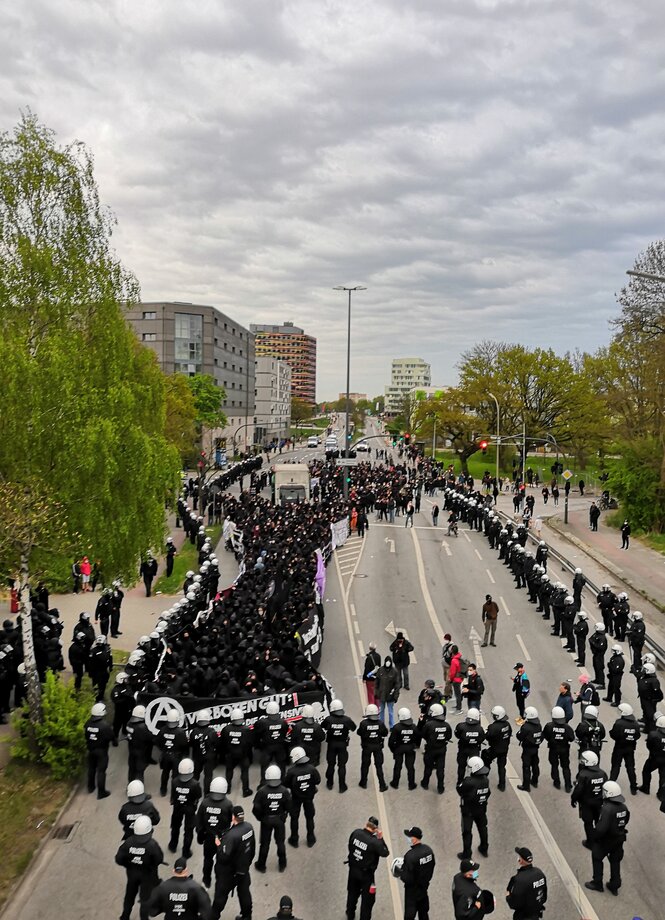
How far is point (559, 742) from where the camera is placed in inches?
448

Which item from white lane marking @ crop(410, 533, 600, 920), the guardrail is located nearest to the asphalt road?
white lane marking @ crop(410, 533, 600, 920)

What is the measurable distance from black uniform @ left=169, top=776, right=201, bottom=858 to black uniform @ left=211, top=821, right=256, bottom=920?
1.45 m

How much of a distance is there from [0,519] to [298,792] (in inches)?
249

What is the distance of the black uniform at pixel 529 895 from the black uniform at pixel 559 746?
160 inches

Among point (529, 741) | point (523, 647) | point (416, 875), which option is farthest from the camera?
point (523, 647)

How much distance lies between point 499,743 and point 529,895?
4.00 meters

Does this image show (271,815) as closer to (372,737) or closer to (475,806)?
(372,737)

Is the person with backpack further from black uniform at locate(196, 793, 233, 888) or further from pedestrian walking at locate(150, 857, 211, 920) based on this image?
pedestrian walking at locate(150, 857, 211, 920)

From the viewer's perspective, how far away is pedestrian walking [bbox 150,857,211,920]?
7.19m

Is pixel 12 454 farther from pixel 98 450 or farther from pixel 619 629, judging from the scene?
pixel 619 629

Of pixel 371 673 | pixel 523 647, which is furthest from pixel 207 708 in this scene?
pixel 523 647

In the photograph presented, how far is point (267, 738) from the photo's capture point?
11203 millimetres

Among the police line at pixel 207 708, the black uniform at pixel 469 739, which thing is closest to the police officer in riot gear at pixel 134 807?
the police line at pixel 207 708

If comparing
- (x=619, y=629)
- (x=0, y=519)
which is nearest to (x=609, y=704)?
(x=619, y=629)
